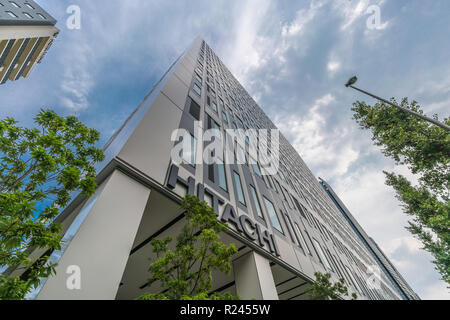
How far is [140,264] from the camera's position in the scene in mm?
7754

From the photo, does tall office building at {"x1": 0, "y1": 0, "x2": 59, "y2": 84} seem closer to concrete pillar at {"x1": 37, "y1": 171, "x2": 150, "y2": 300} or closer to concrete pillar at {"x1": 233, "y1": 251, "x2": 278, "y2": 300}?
concrete pillar at {"x1": 37, "y1": 171, "x2": 150, "y2": 300}

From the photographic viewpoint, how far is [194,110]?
11.4 metres

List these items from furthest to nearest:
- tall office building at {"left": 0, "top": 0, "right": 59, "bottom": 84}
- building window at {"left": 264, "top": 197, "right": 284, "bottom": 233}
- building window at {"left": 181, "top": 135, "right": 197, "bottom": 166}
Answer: tall office building at {"left": 0, "top": 0, "right": 59, "bottom": 84}, building window at {"left": 264, "top": 197, "right": 284, "bottom": 233}, building window at {"left": 181, "top": 135, "right": 197, "bottom": 166}

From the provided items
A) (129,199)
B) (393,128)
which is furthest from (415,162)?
(129,199)

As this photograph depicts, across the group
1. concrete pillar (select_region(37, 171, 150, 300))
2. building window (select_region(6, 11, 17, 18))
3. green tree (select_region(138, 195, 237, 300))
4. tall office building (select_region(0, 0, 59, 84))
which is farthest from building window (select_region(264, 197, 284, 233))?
building window (select_region(6, 11, 17, 18))

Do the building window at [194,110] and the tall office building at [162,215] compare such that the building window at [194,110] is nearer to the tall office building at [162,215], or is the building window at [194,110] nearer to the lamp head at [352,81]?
the tall office building at [162,215]

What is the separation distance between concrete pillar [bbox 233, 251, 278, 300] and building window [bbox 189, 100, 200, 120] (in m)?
7.52

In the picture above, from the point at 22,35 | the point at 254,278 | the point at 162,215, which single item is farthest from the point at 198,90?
the point at 22,35

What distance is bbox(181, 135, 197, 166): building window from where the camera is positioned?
25.6ft

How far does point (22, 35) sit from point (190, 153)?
4764 centimetres

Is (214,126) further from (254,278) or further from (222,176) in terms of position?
(254,278)

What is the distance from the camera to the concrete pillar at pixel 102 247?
335 cm
